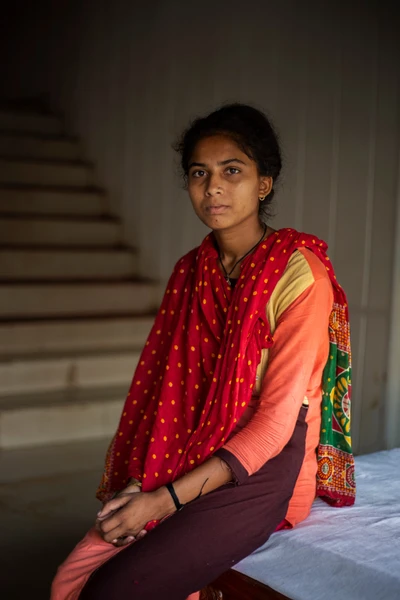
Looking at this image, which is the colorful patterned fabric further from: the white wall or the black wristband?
the white wall

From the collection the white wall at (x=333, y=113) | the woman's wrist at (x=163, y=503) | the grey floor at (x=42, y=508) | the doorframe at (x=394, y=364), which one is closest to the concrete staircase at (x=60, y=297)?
the grey floor at (x=42, y=508)

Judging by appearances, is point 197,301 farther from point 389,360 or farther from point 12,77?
point 12,77

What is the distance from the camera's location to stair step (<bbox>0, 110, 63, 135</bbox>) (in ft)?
20.4

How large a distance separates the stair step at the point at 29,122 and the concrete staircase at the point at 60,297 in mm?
12

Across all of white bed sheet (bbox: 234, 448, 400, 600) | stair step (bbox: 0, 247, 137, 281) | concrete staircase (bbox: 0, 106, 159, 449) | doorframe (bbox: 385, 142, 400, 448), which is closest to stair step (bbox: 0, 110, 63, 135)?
concrete staircase (bbox: 0, 106, 159, 449)

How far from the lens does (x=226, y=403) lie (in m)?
1.56

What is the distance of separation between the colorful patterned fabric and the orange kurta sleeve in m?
0.04

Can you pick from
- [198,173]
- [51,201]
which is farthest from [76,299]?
[198,173]

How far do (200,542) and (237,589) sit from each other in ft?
0.61

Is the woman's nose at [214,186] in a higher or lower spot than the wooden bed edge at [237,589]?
higher

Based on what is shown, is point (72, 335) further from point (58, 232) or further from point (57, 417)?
point (58, 232)

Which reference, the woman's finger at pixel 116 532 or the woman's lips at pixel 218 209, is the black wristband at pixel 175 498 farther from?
the woman's lips at pixel 218 209

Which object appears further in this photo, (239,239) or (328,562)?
(239,239)

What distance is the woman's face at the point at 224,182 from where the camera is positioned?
169 centimetres
